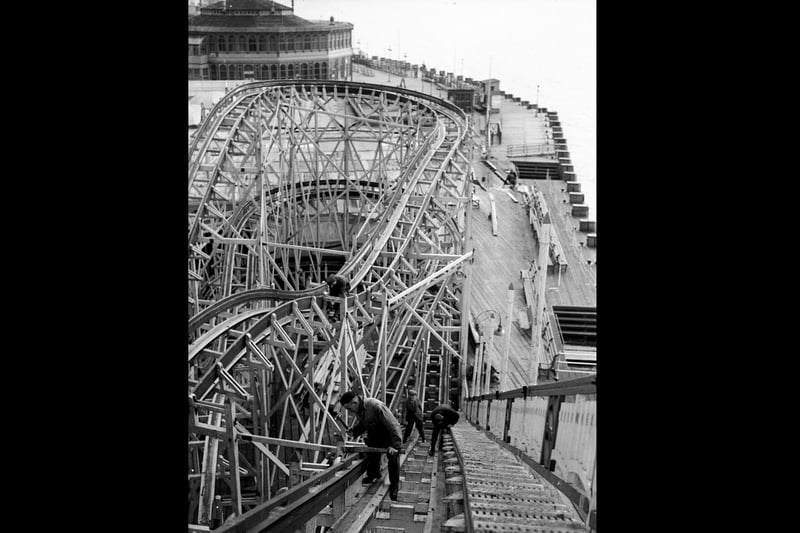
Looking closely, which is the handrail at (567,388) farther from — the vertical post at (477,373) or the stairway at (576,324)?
the stairway at (576,324)

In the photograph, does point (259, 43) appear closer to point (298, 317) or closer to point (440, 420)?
point (298, 317)

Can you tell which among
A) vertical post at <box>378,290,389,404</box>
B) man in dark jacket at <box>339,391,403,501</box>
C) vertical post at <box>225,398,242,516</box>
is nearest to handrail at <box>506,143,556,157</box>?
vertical post at <box>378,290,389,404</box>

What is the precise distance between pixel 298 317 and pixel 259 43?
38351 mm

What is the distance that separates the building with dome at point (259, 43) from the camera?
142 feet

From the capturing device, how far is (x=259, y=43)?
4441 cm

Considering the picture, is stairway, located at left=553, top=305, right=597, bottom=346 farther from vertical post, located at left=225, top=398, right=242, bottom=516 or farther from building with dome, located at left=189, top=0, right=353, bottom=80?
building with dome, located at left=189, top=0, right=353, bottom=80

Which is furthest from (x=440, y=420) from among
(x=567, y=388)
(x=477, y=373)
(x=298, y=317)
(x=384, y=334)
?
(x=477, y=373)

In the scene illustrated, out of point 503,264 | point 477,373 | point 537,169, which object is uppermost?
point 537,169

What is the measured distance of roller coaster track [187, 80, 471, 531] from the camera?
26.6ft

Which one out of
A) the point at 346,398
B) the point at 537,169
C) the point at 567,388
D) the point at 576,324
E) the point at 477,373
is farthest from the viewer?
the point at 537,169

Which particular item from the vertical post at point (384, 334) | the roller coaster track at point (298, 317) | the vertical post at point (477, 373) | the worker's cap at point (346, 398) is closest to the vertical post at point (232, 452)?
the roller coaster track at point (298, 317)

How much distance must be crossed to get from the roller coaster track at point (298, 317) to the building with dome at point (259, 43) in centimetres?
1728

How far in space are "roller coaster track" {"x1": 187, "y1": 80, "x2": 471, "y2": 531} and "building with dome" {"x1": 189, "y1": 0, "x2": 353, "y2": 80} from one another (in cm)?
1728
